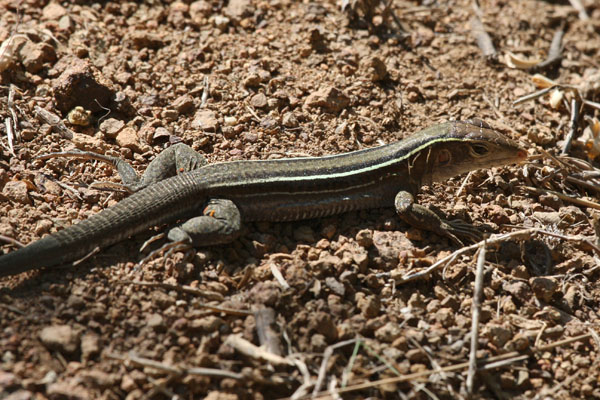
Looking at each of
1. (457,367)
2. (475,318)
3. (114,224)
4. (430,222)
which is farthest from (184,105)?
(457,367)

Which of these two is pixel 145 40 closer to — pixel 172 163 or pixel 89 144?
pixel 89 144

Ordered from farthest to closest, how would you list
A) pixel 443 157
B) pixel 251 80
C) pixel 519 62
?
pixel 519 62 < pixel 251 80 < pixel 443 157

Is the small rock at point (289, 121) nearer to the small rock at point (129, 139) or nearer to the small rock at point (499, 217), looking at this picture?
the small rock at point (129, 139)

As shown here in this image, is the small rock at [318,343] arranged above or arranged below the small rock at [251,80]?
below

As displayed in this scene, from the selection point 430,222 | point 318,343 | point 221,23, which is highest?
point 221,23

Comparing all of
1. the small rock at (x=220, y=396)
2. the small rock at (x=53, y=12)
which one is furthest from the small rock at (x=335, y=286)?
the small rock at (x=53, y=12)

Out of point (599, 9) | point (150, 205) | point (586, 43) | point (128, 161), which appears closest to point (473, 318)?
point (150, 205)

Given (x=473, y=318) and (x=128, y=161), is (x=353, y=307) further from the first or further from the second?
(x=128, y=161)
